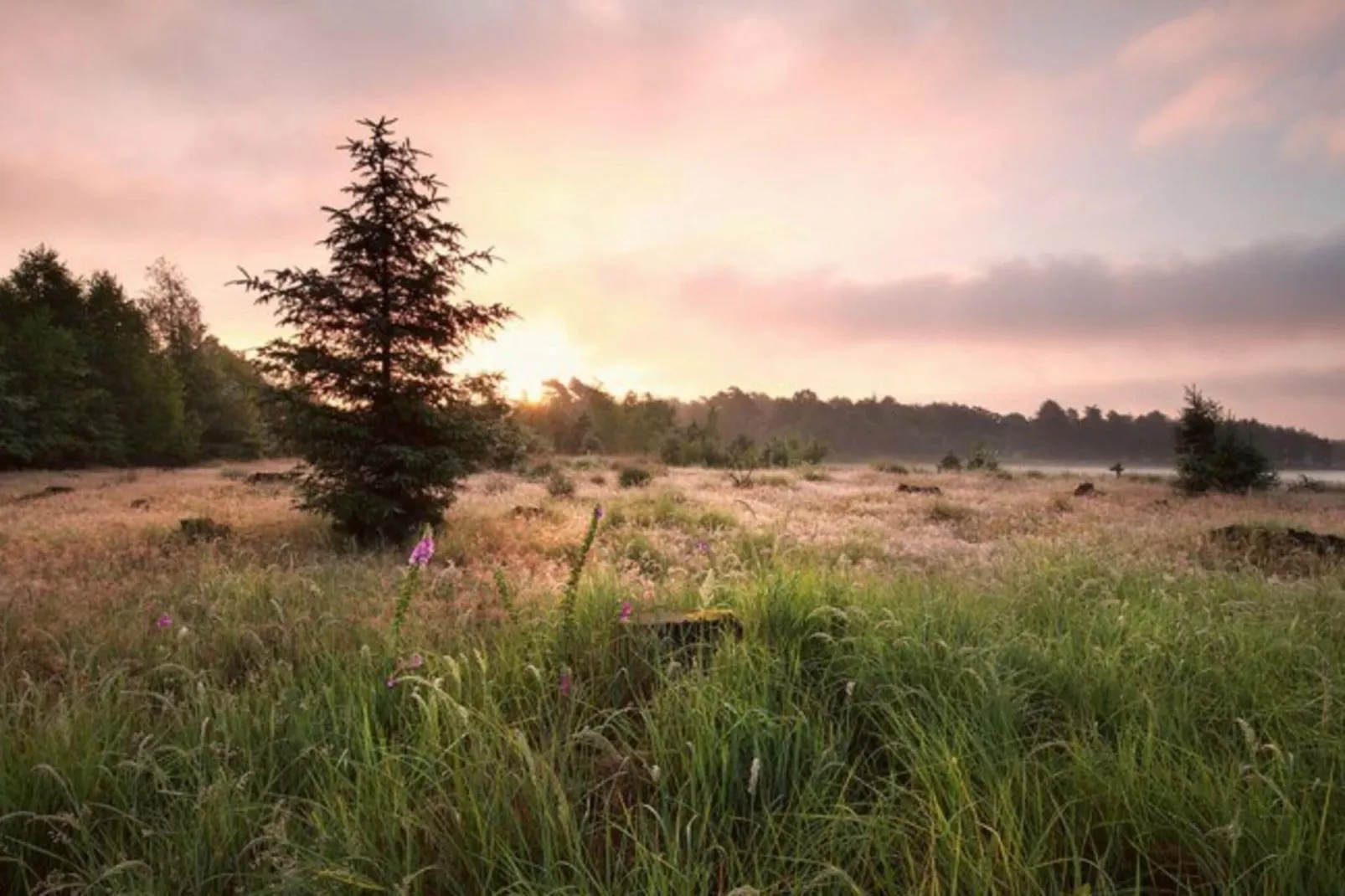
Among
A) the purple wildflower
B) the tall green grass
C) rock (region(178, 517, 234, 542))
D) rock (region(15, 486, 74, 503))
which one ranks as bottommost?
rock (region(15, 486, 74, 503))

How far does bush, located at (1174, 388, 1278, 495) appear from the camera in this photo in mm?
23094

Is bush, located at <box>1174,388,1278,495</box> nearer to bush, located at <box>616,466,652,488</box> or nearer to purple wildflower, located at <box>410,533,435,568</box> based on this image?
bush, located at <box>616,466,652,488</box>

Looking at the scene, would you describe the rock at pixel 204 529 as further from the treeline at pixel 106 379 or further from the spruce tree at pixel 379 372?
the treeline at pixel 106 379

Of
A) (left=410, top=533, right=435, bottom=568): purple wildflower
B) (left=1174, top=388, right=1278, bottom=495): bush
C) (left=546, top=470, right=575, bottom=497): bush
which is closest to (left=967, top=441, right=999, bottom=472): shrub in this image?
(left=1174, top=388, right=1278, bottom=495): bush

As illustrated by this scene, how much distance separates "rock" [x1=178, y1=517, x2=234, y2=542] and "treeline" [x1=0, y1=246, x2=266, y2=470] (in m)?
→ 25.4

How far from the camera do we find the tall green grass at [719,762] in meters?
2.16

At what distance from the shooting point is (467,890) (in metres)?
2.19

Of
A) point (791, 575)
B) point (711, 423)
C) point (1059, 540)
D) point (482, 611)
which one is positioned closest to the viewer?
point (791, 575)

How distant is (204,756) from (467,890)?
5.33 ft

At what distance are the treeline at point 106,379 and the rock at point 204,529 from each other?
2545 cm

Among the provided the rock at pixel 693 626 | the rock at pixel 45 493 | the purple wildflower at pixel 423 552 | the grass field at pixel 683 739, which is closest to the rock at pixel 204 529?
the grass field at pixel 683 739

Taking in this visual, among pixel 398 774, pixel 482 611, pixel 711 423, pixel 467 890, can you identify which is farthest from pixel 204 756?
pixel 711 423

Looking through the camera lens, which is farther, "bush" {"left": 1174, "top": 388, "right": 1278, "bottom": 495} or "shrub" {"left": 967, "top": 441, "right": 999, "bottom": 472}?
"shrub" {"left": 967, "top": 441, "right": 999, "bottom": 472}

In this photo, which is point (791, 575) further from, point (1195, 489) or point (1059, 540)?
point (1195, 489)
